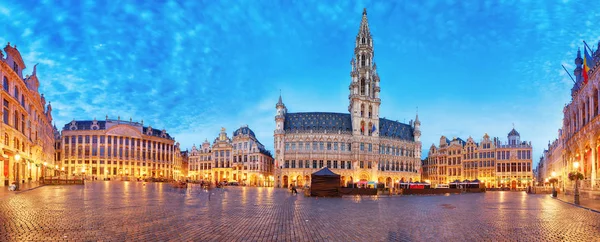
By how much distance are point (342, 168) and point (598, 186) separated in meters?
63.0

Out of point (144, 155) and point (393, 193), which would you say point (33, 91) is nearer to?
point (393, 193)

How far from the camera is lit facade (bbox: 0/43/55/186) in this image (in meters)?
41.4

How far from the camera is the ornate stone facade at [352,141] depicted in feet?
308

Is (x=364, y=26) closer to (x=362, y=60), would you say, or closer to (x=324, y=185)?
(x=362, y=60)

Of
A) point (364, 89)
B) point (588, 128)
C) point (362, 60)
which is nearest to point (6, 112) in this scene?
point (588, 128)

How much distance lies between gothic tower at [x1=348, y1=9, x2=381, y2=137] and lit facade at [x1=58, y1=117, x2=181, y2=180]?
6387 cm

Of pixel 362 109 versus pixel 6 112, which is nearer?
pixel 6 112

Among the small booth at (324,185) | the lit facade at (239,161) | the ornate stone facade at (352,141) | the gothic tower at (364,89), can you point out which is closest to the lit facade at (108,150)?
the lit facade at (239,161)

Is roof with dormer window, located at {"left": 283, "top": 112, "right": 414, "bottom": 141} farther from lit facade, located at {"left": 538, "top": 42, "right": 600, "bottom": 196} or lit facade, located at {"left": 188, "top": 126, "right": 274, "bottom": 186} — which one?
lit facade, located at {"left": 538, "top": 42, "right": 600, "bottom": 196}

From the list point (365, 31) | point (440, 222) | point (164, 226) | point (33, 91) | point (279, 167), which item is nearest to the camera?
point (164, 226)

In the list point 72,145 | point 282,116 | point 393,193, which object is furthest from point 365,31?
point 72,145

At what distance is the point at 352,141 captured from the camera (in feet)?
314

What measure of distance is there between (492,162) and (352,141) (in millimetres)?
37391

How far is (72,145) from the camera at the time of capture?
11538cm
